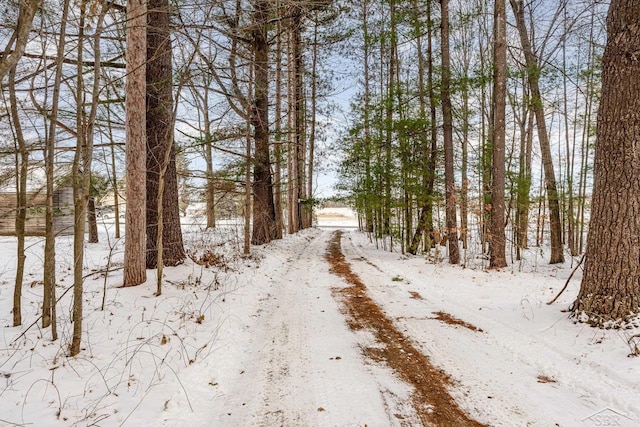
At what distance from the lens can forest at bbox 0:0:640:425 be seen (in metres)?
3.85

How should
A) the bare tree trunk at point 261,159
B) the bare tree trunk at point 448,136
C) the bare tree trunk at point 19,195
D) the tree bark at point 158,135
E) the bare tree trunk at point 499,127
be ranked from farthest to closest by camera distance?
the bare tree trunk at point 261,159 < the bare tree trunk at point 448,136 < the bare tree trunk at point 499,127 < the tree bark at point 158,135 < the bare tree trunk at point 19,195

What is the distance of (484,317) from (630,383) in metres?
1.99

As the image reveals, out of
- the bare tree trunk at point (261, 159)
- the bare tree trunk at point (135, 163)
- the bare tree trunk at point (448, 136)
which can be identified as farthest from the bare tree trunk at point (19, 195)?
the bare tree trunk at point (448, 136)

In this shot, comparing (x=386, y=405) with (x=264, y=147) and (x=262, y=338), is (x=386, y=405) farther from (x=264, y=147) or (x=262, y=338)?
(x=264, y=147)

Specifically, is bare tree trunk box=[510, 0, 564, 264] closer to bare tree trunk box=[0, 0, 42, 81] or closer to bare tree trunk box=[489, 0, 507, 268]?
bare tree trunk box=[489, 0, 507, 268]

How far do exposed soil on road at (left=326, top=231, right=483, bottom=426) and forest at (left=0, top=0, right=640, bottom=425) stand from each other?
2027 millimetres

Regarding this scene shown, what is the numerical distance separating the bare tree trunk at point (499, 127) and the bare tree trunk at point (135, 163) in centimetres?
787

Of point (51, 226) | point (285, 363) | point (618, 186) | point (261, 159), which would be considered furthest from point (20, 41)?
point (261, 159)

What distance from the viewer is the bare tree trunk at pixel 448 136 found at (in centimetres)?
962

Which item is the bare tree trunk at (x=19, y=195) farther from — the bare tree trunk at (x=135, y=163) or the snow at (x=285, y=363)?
the bare tree trunk at (x=135, y=163)

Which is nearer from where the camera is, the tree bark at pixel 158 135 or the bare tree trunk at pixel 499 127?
the tree bark at pixel 158 135

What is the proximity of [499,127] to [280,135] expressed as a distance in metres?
6.92

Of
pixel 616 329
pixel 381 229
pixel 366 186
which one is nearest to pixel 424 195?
pixel 366 186

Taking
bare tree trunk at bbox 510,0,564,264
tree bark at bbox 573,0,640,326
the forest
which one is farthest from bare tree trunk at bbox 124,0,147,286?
bare tree trunk at bbox 510,0,564,264
